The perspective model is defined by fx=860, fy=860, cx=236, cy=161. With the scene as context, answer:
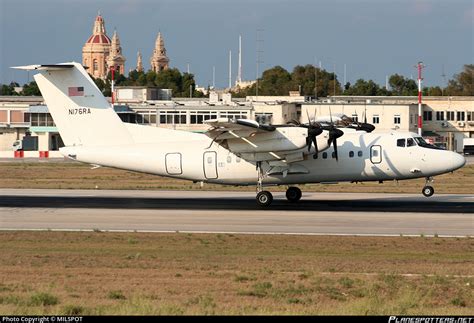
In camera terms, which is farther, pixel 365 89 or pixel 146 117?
pixel 365 89

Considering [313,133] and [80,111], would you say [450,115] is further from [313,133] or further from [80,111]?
[80,111]

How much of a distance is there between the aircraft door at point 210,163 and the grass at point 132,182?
861 cm

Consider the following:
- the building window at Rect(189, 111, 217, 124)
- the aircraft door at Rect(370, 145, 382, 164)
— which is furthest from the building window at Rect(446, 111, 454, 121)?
the aircraft door at Rect(370, 145, 382, 164)

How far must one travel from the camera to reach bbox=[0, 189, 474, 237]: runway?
2892cm

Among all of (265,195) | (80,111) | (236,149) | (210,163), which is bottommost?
(265,195)

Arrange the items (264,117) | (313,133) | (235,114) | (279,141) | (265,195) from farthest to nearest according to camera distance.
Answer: (235,114)
(264,117)
(265,195)
(279,141)
(313,133)

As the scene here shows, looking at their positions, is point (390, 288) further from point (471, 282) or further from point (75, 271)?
point (75, 271)

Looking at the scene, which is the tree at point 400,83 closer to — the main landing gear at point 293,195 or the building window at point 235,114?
the building window at point 235,114

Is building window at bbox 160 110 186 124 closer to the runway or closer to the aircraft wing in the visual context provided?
the runway

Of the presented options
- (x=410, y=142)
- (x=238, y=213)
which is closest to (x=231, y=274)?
(x=238, y=213)

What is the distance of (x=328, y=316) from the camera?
1453 centimetres

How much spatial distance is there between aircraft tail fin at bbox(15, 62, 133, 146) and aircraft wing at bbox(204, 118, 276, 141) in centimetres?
430

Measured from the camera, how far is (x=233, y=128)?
3428 centimetres

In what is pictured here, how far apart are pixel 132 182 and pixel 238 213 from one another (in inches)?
785
